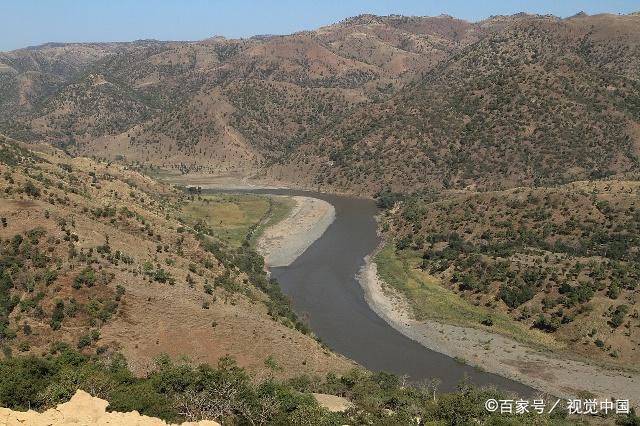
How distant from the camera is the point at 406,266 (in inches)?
3472

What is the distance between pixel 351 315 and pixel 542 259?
92.2 ft

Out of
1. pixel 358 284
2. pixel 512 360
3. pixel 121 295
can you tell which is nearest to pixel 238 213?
pixel 358 284

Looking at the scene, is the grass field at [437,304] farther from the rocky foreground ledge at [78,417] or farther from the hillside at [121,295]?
the rocky foreground ledge at [78,417]

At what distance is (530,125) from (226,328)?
113 m

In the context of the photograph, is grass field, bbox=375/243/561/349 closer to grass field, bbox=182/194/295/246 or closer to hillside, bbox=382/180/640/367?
hillside, bbox=382/180/640/367

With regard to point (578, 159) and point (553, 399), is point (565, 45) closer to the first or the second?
point (578, 159)

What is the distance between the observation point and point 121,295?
50062 millimetres

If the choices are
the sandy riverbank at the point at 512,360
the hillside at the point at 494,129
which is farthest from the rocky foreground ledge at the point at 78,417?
the hillside at the point at 494,129

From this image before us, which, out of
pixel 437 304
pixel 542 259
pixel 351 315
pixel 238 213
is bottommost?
pixel 351 315

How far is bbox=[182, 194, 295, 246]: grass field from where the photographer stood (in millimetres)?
107125

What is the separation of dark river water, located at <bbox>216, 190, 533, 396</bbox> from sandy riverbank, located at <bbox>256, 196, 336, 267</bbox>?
2.21 metres

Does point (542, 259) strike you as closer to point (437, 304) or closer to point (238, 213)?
point (437, 304)

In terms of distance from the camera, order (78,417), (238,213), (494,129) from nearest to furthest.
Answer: (78,417) < (238,213) < (494,129)

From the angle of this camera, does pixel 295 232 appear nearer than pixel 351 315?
No
